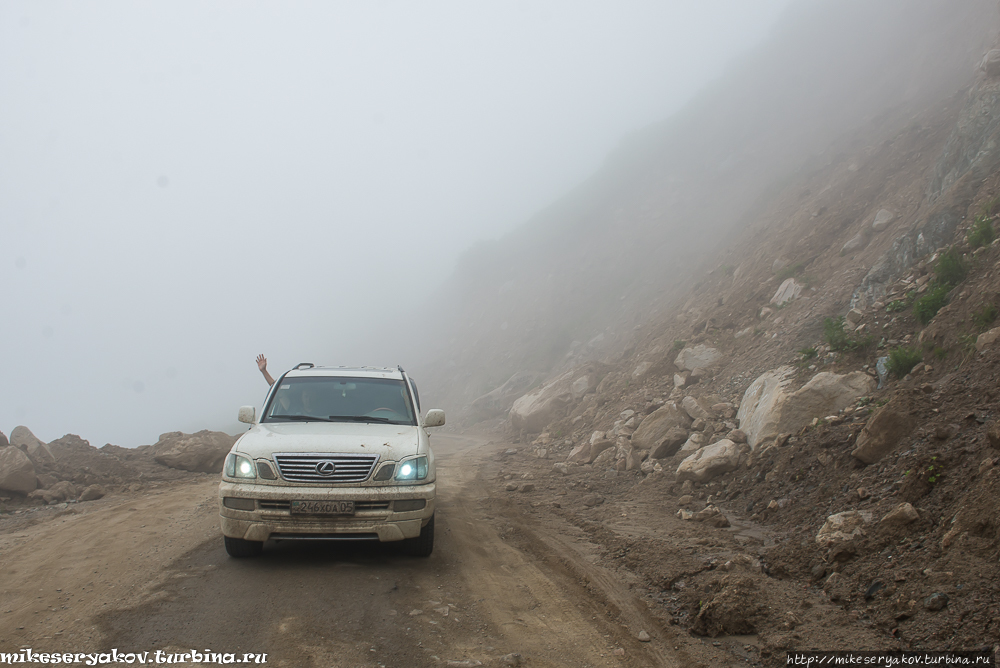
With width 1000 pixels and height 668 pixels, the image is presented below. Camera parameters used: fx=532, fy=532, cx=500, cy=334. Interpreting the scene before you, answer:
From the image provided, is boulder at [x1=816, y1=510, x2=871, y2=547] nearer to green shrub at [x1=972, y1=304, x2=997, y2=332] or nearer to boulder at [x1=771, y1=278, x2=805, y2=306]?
green shrub at [x1=972, y1=304, x2=997, y2=332]

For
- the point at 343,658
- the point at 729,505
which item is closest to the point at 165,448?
the point at 343,658

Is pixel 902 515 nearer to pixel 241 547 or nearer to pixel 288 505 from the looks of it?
pixel 288 505

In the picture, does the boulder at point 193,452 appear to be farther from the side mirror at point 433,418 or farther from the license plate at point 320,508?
the license plate at point 320,508

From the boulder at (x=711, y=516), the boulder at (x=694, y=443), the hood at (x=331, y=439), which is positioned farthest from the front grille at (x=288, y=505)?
the boulder at (x=694, y=443)

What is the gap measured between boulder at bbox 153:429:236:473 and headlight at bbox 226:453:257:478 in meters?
6.68

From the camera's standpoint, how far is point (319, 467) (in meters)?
4.81

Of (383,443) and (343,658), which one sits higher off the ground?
(383,443)

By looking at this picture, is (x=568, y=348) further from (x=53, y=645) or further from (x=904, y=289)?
(x=53, y=645)

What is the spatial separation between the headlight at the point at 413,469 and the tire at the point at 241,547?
5.02 ft

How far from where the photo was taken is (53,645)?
347 centimetres

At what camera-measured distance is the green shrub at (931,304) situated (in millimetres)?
7223

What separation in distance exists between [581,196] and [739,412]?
47.8 m

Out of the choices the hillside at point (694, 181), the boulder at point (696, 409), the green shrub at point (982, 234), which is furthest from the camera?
the hillside at point (694, 181)

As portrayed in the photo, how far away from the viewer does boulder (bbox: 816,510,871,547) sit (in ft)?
14.7
